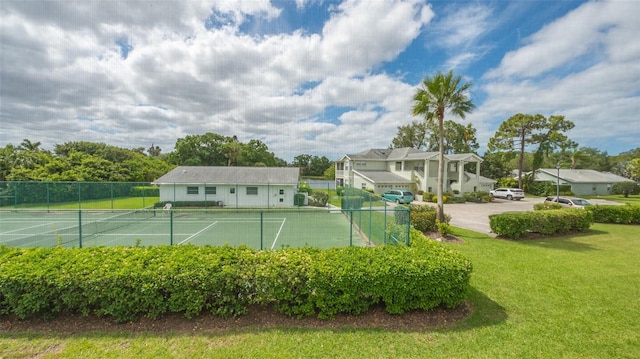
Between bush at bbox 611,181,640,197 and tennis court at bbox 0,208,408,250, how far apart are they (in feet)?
160

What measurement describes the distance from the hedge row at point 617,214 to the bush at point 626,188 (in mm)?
33690

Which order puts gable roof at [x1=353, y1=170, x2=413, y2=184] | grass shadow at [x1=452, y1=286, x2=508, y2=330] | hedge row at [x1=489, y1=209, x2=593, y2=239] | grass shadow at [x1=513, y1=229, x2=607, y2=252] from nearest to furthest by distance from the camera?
1. grass shadow at [x1=452, y1=286, x2=508, y2=330]
2. grass shadow at [x1=513, y1=229, x2=607, y2=252]
3. hedge row at [x1=489, y1=209, x2=593, y2=239]
4. gable roof at [x1=353, y1=170, x2=413, y2=184]

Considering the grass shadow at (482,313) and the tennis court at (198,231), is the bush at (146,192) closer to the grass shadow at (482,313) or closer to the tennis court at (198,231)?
the tennis court at (198,231)

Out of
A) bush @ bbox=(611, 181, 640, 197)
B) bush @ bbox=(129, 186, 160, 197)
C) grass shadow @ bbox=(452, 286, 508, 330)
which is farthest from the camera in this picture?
bush @ bbox=(611, 181, 640, 197)

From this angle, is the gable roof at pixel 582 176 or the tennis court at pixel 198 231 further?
the gable roof at pixel 582 176

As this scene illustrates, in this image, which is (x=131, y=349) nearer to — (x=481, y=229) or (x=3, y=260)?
(x=3, y=260)

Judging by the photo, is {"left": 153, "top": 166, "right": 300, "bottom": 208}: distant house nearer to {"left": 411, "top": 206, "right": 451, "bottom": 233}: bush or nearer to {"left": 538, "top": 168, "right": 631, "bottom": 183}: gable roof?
{"left": 411, "top": 206, "right": 451, "bottom": 233}: bush

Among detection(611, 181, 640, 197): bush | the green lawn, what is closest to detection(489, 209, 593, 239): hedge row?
the green lawn

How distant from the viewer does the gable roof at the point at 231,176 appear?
24.1 metres

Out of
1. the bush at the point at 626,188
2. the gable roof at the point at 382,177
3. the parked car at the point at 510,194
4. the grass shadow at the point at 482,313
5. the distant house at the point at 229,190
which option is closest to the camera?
the grass shadow at the point at 482,313

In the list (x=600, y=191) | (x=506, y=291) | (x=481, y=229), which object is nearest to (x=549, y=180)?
(x=600, y=191)

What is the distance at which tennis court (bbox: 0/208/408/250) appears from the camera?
35.2 feet

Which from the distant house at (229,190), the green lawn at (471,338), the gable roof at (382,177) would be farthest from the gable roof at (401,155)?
the green lawn at (471,338)

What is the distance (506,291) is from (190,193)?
24.9m
